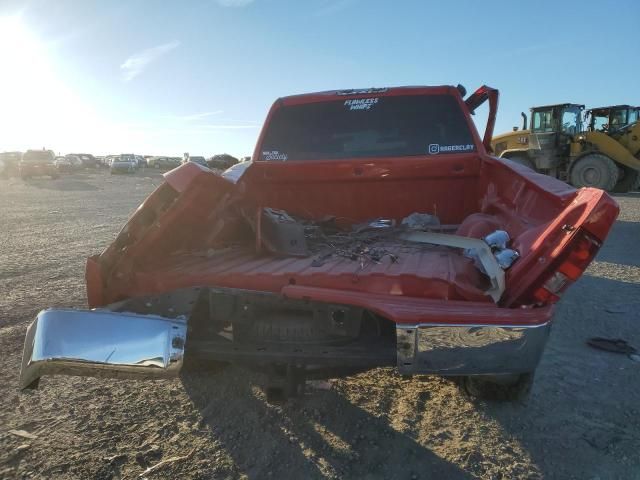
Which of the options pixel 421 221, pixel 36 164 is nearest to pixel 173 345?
pixel 421 221

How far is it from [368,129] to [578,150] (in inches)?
589

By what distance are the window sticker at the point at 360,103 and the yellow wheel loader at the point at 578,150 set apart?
1372cm

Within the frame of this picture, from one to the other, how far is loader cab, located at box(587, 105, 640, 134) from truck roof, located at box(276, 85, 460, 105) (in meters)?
16.2

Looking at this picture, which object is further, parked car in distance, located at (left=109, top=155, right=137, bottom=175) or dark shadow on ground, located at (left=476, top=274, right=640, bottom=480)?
parked car in distance, located at (left=109, top=155, right=137, bottom=175)

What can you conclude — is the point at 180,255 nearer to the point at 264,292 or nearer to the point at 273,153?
the point at 264,292

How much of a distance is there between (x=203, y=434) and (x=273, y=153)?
100 inches

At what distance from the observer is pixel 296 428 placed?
2920 millimetres

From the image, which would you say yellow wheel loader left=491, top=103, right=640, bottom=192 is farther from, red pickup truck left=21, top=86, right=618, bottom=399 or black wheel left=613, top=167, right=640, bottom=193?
red pickup truck left=21, top=86, right=618, bottom=399

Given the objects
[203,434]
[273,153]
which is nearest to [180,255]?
[203,434]

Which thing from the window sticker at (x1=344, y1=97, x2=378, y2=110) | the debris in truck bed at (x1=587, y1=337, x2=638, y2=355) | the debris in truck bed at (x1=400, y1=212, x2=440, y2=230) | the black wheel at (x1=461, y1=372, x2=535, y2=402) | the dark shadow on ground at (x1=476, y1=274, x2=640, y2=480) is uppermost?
the window sticker at (x1=344, y1=97, x2=378, y2=110)

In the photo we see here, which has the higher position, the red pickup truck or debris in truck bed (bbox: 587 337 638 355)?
the red pickup truck

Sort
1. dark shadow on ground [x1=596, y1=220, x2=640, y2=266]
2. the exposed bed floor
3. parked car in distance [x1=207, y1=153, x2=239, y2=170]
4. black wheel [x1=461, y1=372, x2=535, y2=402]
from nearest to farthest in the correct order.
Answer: the exposed bed floor, black wheel [x1=461, y1=372, x2=535, y2=402], parked car in distance [x1=207, y1=153, x2=239, y2=170], dark shadow on ground [x1=596, y1=220, x2=640, y2=266]

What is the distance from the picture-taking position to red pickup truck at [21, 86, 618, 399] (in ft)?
7.30

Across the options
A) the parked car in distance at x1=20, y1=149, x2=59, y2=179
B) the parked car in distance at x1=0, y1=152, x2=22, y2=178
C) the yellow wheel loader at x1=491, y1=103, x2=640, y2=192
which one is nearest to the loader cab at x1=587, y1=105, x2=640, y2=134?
the yellow wheel loader at x1=491, y1=103, x2=640, y2=192
